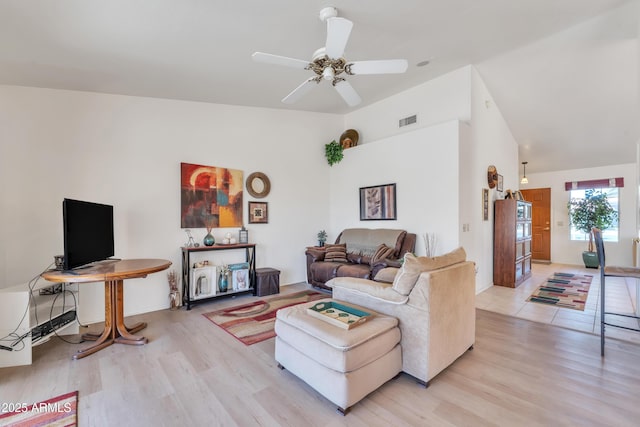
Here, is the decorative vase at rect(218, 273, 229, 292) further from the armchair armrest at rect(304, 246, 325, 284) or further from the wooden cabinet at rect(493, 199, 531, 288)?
the wooden cabinet at rect(493, 199, 531, 288)

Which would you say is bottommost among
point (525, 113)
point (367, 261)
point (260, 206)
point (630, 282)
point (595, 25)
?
point (630, 282)

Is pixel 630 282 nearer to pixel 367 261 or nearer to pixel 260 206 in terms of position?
pixel 367 261

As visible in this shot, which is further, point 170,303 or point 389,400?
point 170,303

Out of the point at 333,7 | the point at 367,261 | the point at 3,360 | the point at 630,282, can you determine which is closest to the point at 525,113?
the point at 630,282

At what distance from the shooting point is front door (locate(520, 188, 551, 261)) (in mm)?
7734

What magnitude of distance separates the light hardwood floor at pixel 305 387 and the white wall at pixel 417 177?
5.85 ft

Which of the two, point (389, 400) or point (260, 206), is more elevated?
point (260, 206)

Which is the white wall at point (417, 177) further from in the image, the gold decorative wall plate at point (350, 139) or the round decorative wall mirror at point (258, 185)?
the round decorative wall mirror at point (258, 185)

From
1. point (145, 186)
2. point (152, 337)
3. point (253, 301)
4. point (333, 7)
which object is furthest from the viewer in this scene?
point (253, 301)

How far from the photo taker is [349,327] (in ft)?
6.41

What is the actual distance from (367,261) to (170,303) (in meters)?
2.94

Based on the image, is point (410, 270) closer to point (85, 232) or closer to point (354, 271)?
point (354, 271)

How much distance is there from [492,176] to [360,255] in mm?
2721

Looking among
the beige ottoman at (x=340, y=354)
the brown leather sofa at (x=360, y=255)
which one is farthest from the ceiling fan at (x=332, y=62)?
the brown leather sofa at (x=360, y=255)
